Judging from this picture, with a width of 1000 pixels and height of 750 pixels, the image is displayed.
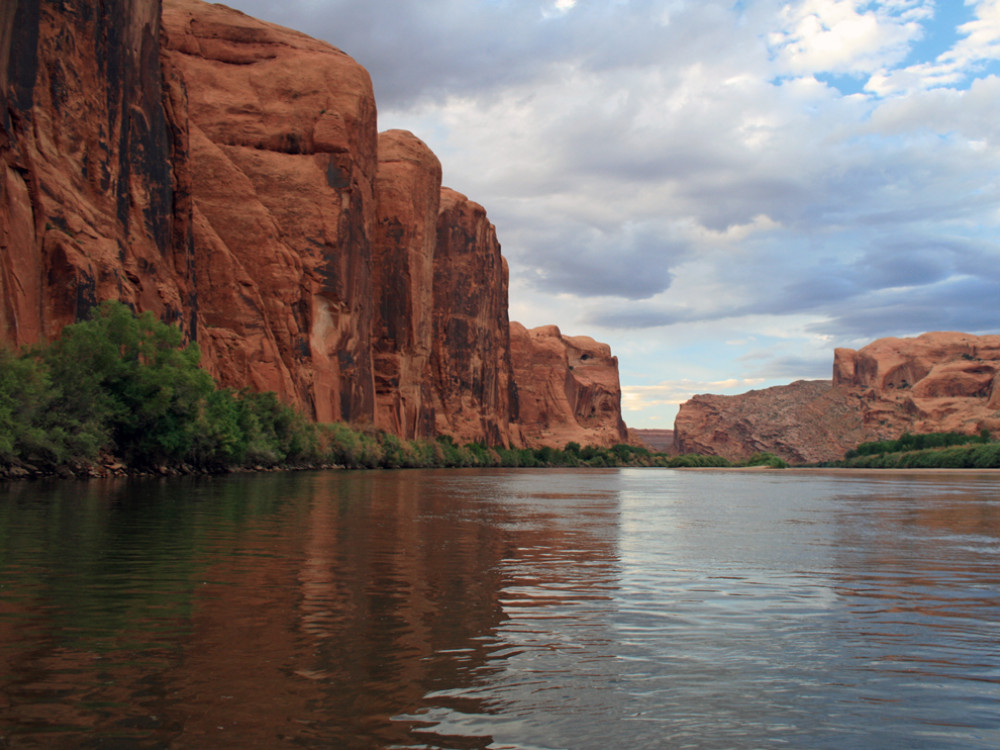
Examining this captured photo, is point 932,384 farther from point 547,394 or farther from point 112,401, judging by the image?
point 112,401

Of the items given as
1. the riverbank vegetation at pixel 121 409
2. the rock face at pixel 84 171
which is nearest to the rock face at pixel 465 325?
the riverbank vegetation at pixel 121 409

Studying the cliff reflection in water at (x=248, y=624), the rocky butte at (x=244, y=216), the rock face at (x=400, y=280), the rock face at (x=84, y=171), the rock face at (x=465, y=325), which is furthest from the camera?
the rock face at (x=465, y=325)

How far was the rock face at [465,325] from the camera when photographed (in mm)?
122500

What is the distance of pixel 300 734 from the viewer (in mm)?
4535

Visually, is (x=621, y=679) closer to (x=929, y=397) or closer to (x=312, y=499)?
A: (x=312, y=499)

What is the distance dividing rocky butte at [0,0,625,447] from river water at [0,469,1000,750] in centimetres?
2750

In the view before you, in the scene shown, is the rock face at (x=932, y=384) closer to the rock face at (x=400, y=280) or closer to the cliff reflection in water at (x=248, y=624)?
the rock face at (x=400, y=280)

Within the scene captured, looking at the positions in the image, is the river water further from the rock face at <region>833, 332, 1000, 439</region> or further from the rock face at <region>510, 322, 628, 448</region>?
the rock face at <region>510, 322, 628, 448</region>

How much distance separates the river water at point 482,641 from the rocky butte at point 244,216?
27.5 meters

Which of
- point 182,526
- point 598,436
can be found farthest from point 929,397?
point 182,526

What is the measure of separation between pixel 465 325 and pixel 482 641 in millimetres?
120057

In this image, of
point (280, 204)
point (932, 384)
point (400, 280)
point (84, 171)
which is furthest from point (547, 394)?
point (84, 171)

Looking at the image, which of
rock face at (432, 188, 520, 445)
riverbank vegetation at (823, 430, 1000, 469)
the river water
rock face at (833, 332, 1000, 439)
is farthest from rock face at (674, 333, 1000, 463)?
the river water

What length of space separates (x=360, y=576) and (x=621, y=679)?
5072 millimetres
